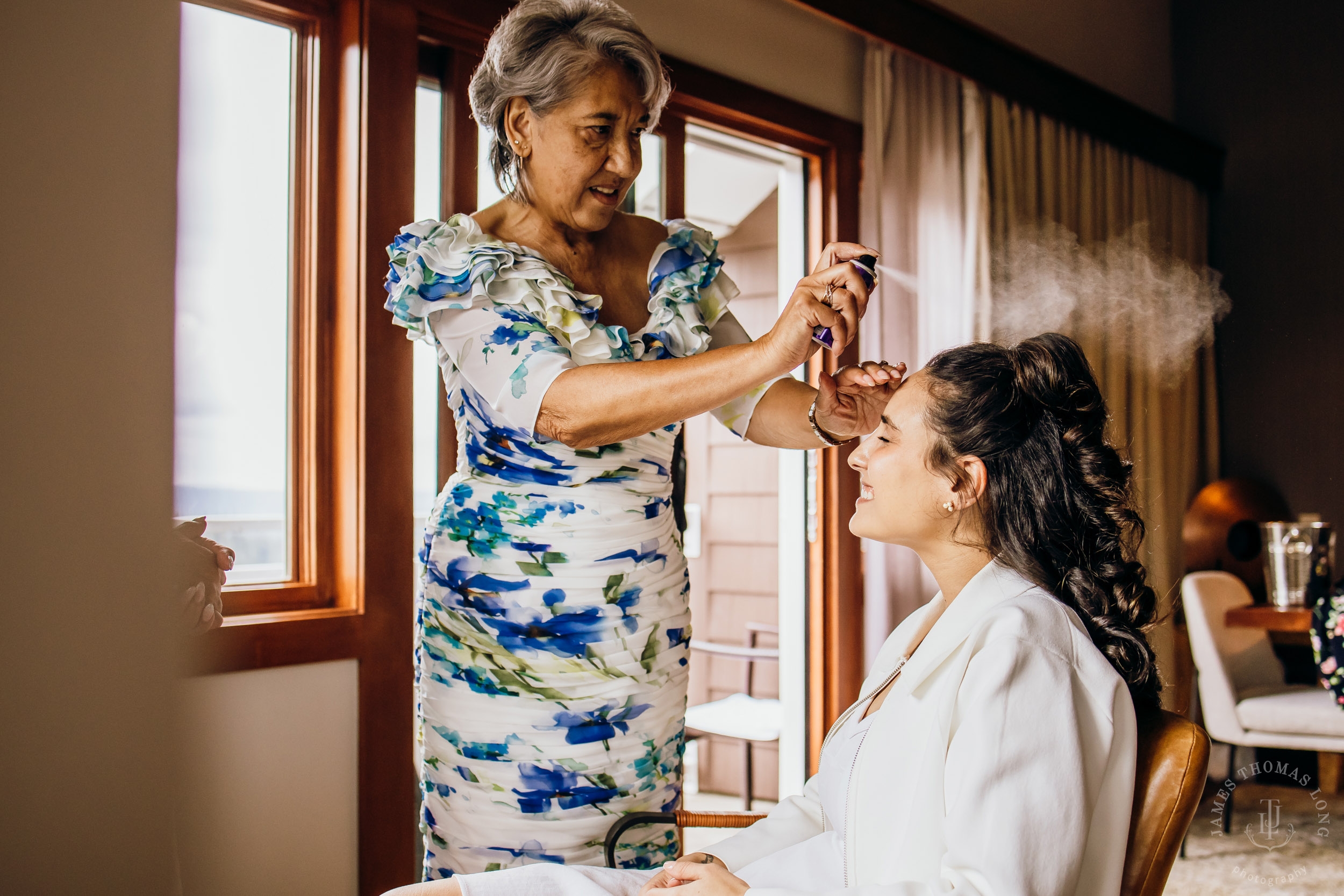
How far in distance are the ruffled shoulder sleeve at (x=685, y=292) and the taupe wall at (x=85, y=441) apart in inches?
41.3

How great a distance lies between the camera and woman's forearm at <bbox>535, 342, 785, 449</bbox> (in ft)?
3.85

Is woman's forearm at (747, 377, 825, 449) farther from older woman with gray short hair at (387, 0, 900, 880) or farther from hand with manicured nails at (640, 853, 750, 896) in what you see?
hand with manicured nails at (640, 853, 750, 896)

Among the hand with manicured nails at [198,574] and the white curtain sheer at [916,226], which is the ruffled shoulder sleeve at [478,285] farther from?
the white curtain sheer at [916,226]

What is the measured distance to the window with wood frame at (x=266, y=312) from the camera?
190cm

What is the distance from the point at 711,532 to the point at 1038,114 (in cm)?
216

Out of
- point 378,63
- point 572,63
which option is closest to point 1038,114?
point 378,63

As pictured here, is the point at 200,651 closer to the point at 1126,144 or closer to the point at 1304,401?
the point at 1126,144

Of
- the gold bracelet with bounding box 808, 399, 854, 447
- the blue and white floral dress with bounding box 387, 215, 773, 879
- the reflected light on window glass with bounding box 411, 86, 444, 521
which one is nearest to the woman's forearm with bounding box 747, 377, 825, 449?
the gold bracelet with bounding box 808, 399, 854, 447

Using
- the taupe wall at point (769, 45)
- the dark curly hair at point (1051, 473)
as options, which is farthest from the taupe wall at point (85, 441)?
the taupe wall at point (769, 45)

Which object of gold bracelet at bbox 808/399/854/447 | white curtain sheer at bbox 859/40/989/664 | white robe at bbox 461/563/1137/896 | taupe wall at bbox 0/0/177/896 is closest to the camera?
taupe wall at bbox 0/0/177/896

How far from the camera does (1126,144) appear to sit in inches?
164

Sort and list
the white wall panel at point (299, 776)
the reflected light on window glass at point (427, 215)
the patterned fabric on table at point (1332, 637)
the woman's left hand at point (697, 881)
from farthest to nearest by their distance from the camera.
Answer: the patterned fabric on table at point (1332, 637)
the reflected light on window glass at point (427, 215)
the white wall panel at point (299, 776)
the woman's left hand at point (697, 881)

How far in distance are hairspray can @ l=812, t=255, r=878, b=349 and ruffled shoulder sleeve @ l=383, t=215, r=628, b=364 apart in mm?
285

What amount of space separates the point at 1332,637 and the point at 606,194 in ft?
8.58
